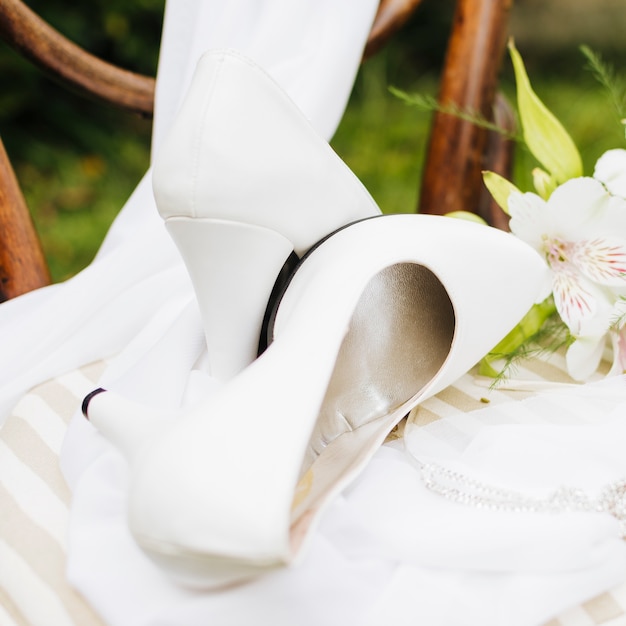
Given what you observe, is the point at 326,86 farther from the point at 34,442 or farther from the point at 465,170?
the point at 34,442

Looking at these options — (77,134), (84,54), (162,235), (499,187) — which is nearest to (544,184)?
(499,187)

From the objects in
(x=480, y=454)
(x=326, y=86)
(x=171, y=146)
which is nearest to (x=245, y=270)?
(x=171, y=146)

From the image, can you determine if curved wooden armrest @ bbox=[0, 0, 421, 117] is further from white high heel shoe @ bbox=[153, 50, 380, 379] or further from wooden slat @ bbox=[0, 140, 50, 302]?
white high heel shoe @ bbox=[153, 50, 380, 379]

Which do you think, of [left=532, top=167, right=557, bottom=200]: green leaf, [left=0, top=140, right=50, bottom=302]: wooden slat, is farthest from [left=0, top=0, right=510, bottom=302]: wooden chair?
[left=532, top=167, right=557, bottom=200]: green leaf

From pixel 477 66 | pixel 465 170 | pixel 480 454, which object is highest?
pixel 477 66

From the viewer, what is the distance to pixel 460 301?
21.1 inches

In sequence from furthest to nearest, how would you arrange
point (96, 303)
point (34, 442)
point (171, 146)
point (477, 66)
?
1. point (477, 66)
2. point (96, 303)
3. point (34, 442)
4. point (171, 146)

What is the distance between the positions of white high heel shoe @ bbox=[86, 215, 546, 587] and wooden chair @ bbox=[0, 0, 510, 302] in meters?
0.35

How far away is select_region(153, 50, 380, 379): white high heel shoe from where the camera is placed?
1.61 ft

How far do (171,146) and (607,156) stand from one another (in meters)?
0.36

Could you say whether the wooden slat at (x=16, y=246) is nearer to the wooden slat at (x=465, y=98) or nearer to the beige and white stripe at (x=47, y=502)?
the beige and white stripe at (x=47, y=502)

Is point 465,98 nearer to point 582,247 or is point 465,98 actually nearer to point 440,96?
point 440,96

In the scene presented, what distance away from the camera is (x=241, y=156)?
501 mm

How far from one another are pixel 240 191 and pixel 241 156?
0.9 inches
